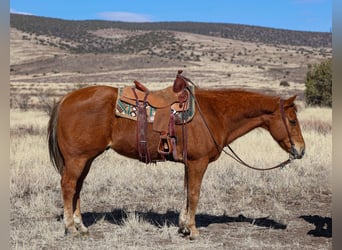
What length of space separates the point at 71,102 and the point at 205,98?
1.80m

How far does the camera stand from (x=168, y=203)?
25.1ft

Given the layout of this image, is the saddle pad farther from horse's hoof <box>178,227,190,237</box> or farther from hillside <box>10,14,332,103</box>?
hillside <box>10,14,332,103</box>

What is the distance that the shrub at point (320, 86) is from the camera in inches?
909

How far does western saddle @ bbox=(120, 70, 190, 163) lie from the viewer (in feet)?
19.1

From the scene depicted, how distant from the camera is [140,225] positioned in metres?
6.29

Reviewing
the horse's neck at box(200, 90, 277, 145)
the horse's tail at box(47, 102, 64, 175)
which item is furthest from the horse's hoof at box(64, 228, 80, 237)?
the horse's neck at box(200, 90, 277, 145)

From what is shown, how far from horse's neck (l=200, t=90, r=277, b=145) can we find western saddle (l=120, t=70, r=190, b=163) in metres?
0.59

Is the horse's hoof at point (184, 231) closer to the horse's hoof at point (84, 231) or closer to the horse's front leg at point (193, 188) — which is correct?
the horse's front leg at point (193, 188)

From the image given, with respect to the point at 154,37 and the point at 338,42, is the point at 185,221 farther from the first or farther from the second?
the point at 154,37

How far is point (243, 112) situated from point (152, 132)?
1282 millimetres

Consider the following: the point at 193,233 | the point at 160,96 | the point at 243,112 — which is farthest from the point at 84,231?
the point at 243,112

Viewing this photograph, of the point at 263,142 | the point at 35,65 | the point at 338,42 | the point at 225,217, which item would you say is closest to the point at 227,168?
the point at 225,217

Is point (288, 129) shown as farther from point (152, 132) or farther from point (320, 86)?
point (320, 86)

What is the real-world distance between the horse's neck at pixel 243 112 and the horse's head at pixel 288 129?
12 cm
